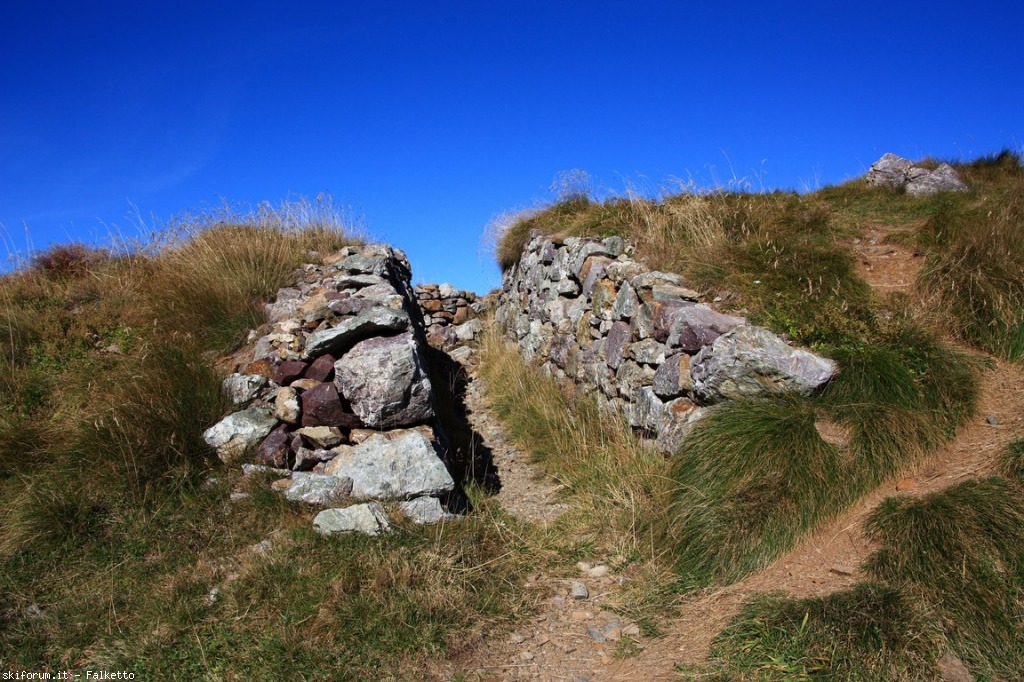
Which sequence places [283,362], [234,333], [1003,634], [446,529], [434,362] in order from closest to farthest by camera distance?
1. [1003,634]
2. [446,529]
3. [283,362]
4. [234,333]
5. [434,362]

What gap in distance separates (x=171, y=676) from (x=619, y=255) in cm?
633

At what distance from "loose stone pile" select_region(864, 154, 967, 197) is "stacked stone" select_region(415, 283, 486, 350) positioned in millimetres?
7414

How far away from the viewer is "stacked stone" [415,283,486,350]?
476 inches

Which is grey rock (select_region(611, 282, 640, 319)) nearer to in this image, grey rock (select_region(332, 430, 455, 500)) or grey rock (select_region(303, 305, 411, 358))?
grey rock (select_region(303, 305, 411, 358))

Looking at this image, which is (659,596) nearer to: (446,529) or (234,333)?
(446,529)

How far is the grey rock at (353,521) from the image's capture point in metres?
4.50

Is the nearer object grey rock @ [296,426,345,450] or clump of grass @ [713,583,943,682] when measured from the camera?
clump of grass @ [713,583,943,682]

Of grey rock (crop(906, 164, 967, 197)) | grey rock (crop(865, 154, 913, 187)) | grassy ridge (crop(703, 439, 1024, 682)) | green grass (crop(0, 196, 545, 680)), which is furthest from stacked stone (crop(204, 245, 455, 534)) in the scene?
grey rock (crop(865, 154, 913, 187))

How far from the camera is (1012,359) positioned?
16.3 feet

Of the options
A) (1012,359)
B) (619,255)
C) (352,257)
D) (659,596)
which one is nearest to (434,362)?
(352,257)

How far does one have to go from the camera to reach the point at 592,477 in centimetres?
557

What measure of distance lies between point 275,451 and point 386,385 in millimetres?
1108

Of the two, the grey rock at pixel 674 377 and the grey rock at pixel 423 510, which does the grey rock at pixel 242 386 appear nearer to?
the grey rock at pixel 423 510

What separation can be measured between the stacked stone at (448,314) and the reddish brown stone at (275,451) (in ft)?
21.3
